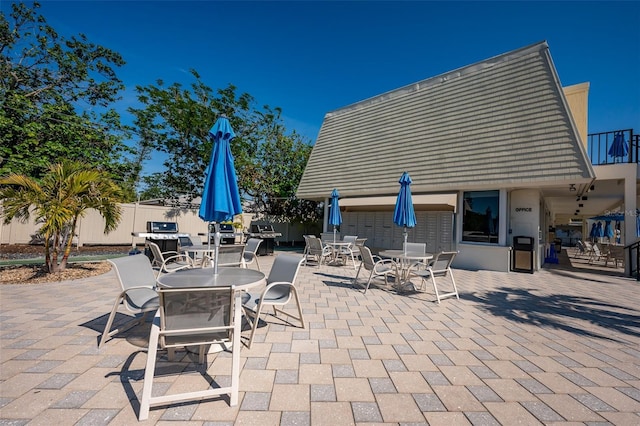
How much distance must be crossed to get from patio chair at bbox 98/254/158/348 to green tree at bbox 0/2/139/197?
1122cm

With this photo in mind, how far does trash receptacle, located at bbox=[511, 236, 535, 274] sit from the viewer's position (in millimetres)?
9109

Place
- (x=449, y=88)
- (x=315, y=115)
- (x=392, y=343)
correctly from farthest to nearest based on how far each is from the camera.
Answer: (x=315, y=115) → (x=449, y=88) → (x=392, y=343)

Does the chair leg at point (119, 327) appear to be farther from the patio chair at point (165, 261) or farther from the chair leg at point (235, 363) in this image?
the chair leg at point (235, 363)

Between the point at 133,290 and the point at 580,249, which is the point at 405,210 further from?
the point at 580,249

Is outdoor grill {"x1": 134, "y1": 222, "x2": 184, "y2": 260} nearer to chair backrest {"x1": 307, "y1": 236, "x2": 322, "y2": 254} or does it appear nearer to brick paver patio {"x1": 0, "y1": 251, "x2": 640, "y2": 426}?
brick paver patio {"x1": 0, "y1": 251, "x2": 640, "y2": 426}

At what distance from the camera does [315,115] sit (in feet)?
71.4

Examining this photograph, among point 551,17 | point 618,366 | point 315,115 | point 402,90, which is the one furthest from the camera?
point 315,115

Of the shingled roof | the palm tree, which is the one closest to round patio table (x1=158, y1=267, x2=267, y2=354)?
the palm tree

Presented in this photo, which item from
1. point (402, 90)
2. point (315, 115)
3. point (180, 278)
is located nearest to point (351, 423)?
point (180, 278)

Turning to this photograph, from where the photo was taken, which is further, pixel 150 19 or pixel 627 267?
pixel 150 19

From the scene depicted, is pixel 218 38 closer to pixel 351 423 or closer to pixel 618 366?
pixel 351 423

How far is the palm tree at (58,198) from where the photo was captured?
225 inches

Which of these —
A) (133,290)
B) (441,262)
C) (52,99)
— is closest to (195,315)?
(133,290)

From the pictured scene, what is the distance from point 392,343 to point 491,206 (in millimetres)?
8704
